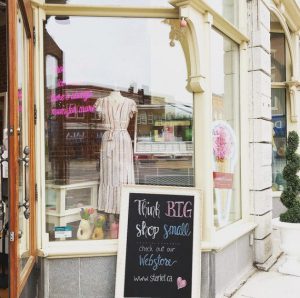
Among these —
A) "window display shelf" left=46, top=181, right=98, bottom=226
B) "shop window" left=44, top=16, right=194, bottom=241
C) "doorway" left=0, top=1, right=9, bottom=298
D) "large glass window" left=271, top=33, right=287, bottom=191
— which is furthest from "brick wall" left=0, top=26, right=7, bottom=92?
"large glass window" left=271, top=33, right=287, bottom=191

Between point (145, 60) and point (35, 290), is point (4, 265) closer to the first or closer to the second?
point (35, 290)

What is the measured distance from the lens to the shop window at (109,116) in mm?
3400

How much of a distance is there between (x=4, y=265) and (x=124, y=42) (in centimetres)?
235

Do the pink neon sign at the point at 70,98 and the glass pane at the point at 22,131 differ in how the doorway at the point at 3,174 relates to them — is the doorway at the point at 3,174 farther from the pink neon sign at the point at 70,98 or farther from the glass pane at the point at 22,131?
the pink neon sign at the point at 70,98

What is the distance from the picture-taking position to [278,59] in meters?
6.93

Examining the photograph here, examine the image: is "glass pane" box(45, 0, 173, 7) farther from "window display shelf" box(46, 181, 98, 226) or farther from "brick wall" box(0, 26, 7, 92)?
"window display shelf" box(46, 181, 98, 226)

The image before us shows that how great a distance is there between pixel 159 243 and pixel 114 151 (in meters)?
0.91

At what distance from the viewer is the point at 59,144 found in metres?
3.38

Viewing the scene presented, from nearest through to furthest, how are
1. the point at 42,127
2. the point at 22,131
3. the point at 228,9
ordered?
the point at 22,131
the point at 42,127
the point at 228,9

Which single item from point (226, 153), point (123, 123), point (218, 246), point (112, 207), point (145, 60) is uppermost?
point (145, 60)

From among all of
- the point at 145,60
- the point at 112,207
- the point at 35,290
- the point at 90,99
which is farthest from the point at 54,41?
the point at 35,290

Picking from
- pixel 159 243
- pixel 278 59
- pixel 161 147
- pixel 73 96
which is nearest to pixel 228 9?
pixel 161 147

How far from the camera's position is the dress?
3.58m

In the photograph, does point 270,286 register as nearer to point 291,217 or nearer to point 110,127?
point 291,217
